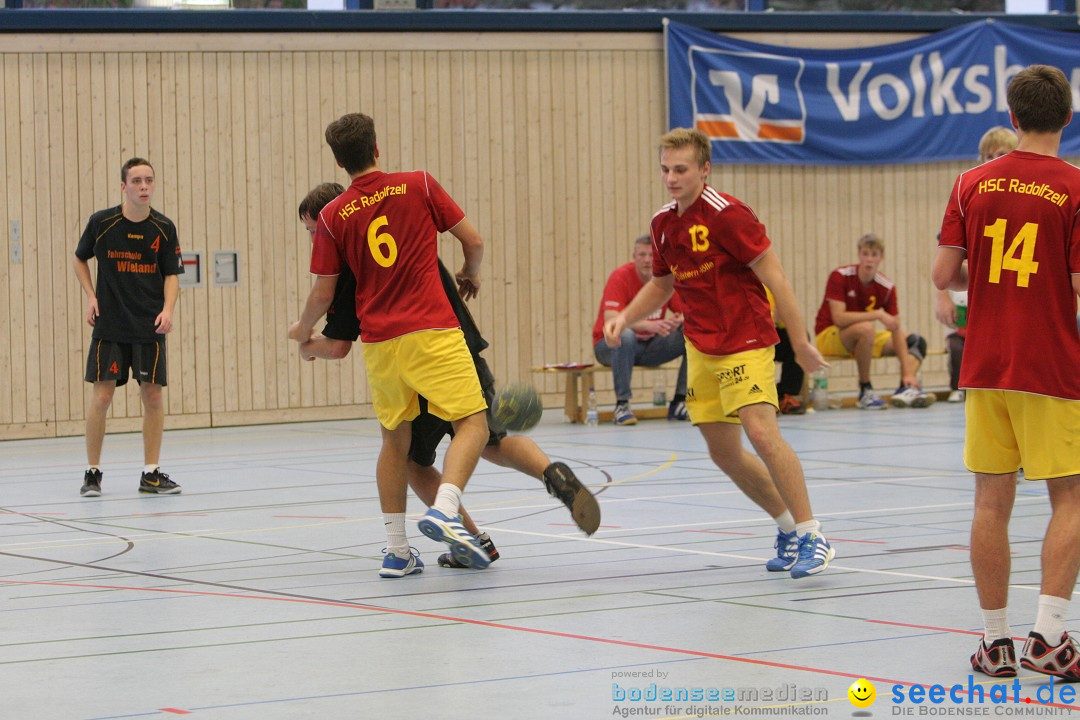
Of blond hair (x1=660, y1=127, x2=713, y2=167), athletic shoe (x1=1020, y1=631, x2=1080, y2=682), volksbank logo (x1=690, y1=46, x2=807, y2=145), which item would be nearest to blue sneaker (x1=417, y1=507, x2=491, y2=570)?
blond hair (x1=660, y1=127, x2=713, y2=167)

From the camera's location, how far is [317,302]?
604 cm

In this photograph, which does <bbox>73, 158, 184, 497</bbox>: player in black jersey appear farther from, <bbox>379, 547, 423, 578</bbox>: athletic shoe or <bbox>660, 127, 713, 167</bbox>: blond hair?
<bbox>660, 127, 713, 167</bbox>: blond hair

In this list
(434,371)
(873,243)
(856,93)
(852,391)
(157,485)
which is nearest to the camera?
(434,371)

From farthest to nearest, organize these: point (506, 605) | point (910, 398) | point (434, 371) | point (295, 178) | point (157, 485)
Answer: point (910, 398) < point (295, 178) < point (157, 485) < point (434, 371) < point (506, 605)

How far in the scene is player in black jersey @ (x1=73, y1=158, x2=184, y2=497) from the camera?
9430 millimetres

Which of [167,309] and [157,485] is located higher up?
[167,309]

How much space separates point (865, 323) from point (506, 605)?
1001 centimetres

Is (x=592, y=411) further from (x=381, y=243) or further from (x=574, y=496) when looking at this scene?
(x=381, y=243)

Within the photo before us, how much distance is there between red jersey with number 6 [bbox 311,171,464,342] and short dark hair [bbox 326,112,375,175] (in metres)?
0.07

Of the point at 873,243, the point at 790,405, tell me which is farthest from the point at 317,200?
the point at 873,243

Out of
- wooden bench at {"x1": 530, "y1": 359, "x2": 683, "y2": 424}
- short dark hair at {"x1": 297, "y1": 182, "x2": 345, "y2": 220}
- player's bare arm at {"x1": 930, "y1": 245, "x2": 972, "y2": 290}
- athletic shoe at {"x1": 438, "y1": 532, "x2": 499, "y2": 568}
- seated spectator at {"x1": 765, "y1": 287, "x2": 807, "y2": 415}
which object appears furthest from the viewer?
seated spectator at {"x1": 765, "y1": 287, "x2": 807, "y2": 415}

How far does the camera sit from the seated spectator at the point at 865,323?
14.7 meters

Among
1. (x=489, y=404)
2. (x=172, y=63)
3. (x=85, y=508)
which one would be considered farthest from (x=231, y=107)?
(x=489, y=404)

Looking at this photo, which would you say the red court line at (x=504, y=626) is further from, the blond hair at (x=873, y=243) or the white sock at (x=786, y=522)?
the blond hair at (x=873, y=243)
